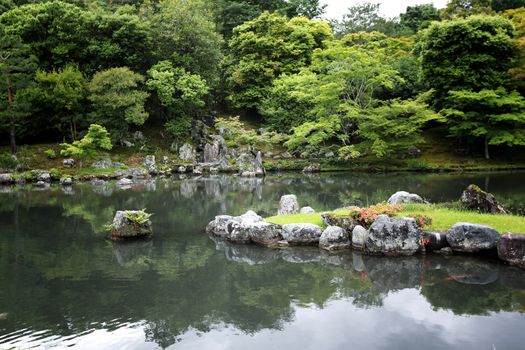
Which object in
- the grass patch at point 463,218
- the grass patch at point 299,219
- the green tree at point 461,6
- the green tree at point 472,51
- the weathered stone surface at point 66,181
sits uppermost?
the green tree at point 461,6

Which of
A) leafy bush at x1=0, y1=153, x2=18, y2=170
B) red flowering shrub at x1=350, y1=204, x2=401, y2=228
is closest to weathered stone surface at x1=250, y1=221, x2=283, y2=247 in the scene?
red flowering shrub at x1=350, y1=204, x2=401, y2=228

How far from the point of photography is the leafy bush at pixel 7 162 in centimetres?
3000

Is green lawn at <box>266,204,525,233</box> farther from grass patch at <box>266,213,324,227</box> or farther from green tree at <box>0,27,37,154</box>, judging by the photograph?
green tree at <box>0,27,37,154</box>

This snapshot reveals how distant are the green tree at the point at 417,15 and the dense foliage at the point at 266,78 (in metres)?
6.43

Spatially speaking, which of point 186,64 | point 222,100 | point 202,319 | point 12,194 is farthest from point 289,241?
point 222,100

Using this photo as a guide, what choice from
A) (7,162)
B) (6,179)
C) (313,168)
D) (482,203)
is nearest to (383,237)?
(482,203)

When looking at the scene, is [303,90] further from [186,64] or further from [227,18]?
[227,18]

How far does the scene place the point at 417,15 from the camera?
5216 cm

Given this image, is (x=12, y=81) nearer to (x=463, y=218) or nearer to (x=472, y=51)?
(x=463, y=218)

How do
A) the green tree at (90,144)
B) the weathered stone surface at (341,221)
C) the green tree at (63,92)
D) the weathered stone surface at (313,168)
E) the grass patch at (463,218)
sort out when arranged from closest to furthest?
the grass patch at (463,218)
the weathered stone surface at (341,221)
the green tree at (90,144)
the green tree at (63,92)
the weathered stone surface at (313,168)


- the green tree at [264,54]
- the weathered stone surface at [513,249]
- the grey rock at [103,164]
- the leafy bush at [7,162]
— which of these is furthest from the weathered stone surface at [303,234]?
the green tree at [264,54]

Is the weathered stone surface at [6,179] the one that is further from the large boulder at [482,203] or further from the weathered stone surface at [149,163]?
the large boulder at [482,203]

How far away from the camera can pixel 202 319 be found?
23.1ft

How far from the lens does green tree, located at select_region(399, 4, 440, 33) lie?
49969 mm
